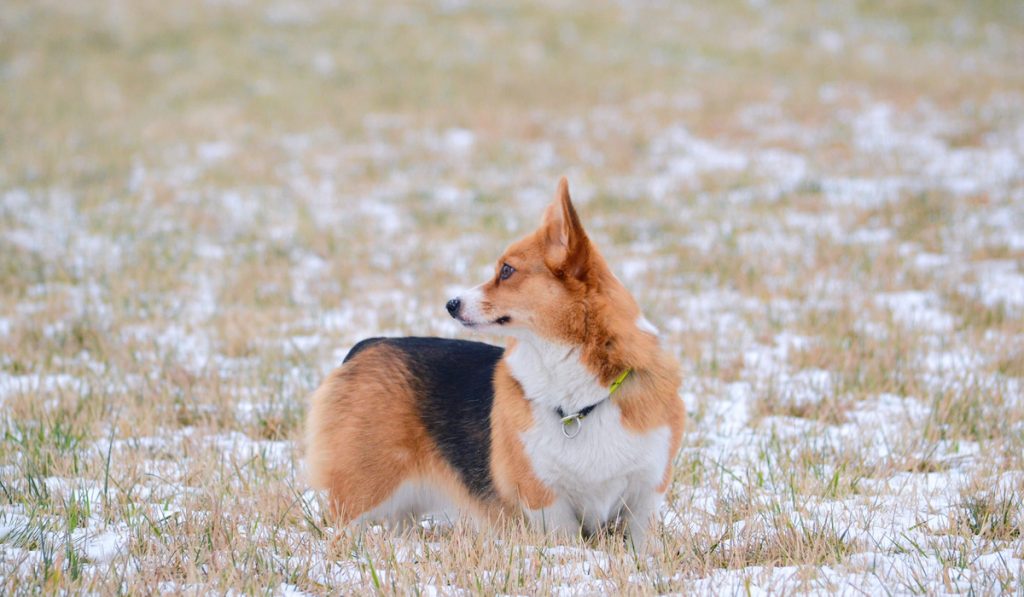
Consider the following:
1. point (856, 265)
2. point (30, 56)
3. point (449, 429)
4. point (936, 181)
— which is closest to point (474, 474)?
point (449, 429)

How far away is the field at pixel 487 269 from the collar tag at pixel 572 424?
464mm

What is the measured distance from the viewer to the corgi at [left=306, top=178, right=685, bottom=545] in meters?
3.64

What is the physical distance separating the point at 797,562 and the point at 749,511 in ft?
1.88

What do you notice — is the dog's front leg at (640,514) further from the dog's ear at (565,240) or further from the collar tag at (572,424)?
the dog's ear at (565,240)

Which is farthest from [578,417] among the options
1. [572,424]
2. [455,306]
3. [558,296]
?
[455,306]

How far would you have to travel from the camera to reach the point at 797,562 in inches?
131

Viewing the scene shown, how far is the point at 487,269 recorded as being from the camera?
928 cm

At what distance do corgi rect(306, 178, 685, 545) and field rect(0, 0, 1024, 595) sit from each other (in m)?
0.21

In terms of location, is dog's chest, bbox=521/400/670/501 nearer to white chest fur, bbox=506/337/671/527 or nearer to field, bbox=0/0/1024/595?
white chest fur, bbox=506/337/671/527

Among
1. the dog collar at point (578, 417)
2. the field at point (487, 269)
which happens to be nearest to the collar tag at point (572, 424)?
the dog collar at point (578, 417)

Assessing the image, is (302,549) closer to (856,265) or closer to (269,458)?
(269,458)

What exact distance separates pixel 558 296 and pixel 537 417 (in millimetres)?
523

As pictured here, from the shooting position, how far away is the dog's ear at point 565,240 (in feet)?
12.0

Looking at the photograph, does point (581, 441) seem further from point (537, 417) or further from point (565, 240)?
point (565, 240)
